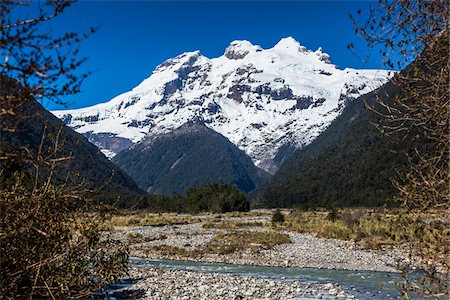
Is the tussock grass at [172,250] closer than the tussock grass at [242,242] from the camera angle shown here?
Yes

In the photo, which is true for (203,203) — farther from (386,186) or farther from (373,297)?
(373,297)

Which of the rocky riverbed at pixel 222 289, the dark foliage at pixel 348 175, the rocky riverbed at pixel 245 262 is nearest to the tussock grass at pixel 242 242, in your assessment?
the rocky riverbed at pixel 245 262

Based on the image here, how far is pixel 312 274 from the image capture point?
23031 millimetres

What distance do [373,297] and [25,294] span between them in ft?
43.5

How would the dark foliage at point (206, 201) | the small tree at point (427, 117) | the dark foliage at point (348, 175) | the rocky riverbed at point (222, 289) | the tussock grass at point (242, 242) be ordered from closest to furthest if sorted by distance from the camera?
the small tree at point (427, 117)
the rocky riverbed at point (222, 289)
the tussock grass at point (242, 242)
the dark foliage at point (206, 201)
the dark foliage at point (348, 175)

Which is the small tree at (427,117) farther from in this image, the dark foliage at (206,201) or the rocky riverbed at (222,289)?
the dark foliage at (206,201)

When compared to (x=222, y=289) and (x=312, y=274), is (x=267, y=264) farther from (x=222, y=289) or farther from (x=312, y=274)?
(x=222, y=289)

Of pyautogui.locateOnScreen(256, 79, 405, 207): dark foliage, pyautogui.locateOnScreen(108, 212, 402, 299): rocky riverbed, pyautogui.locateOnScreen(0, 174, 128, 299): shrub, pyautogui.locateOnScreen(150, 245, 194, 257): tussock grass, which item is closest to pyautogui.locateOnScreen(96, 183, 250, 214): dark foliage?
pyautogui.locateOnScreen(256, 79, 405, 207): dark foliage

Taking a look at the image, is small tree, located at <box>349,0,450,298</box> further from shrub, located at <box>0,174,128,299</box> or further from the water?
the water

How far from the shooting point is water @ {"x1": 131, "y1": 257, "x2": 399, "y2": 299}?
18.2 metres

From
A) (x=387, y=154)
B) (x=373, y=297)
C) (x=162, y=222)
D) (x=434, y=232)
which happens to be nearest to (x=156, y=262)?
(x=373, y=297)

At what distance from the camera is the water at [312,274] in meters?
18.2

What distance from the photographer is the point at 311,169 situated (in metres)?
178

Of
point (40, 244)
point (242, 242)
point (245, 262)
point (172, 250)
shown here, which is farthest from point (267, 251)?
point (40, 244)
